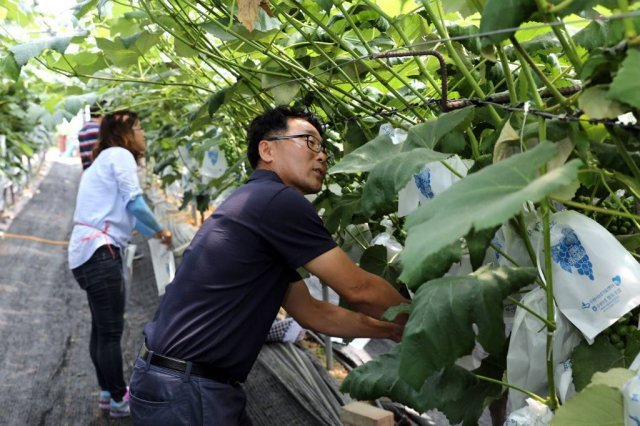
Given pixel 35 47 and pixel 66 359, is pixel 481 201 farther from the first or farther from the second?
pixel 66 359

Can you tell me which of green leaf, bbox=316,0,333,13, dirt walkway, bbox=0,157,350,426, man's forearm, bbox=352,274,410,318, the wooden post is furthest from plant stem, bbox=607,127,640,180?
dirt walkway, bbox=0,157,350,426

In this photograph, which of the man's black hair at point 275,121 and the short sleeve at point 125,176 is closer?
the man's black hair at point 275,121

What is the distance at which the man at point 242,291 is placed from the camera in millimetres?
2072

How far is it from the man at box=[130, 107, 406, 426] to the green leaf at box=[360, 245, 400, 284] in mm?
127

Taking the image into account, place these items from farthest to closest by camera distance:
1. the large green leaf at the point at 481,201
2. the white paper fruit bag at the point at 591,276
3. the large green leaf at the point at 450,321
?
the white paper fruit bag at the point at 591,276 → the large green leaf at the point at 450,321 → the large green leaf at the point at 481,201

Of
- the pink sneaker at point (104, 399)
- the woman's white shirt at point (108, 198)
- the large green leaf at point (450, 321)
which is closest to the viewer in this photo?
the large green leaf at point (450, 321)

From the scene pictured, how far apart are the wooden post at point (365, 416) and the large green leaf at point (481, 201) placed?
124 centimetres

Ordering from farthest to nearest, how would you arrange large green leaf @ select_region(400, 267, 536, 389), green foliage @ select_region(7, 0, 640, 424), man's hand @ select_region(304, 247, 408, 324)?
man's hand @ select_region(304, 247, 408, 324) → large green leaf @ select_region(400, 267, 536, 389) → green foliage @ select_region(7, 0, 640, 424)

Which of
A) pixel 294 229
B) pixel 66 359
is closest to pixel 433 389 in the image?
pixel 294 229

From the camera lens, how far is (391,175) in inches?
53.7

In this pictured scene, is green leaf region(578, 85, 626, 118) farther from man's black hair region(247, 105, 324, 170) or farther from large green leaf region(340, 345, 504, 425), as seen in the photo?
man's black hair region(247, 105, 324, 170)

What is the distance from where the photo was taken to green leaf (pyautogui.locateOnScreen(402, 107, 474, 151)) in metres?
1.48

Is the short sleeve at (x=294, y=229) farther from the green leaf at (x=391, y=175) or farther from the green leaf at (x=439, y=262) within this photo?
the green leaf at (x=439, y=262)

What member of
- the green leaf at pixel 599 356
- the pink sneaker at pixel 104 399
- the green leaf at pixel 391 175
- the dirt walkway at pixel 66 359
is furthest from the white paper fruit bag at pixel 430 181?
the pink sneaker at pixel 104 399
